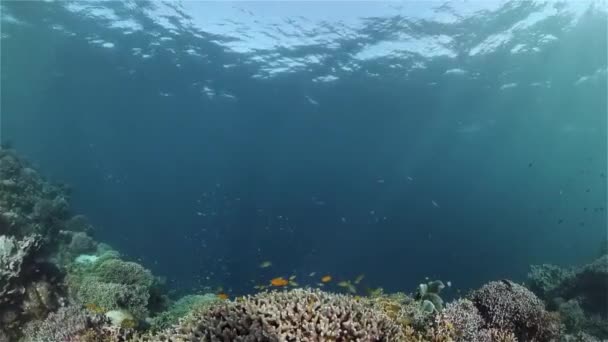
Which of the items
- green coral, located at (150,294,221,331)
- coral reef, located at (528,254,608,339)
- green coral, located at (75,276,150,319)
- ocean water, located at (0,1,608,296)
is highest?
Result: ocean water, located at (0,1,608,296)

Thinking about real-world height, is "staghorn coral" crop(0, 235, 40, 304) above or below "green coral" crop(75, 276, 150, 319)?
above

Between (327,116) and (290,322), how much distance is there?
45.6m

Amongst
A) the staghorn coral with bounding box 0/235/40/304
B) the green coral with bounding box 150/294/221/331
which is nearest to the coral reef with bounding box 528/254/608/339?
the green coral with bounding box 150/294/221/331

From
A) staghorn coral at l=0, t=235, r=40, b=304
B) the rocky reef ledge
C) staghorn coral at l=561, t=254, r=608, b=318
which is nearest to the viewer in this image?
the rocky reef ledge

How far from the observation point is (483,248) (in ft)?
287

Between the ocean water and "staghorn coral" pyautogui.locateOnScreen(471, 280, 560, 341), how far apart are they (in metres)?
16.0

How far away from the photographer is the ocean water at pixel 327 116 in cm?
2911

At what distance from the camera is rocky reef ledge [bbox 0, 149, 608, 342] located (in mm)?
5258

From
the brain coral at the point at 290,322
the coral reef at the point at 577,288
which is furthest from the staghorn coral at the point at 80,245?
the coral reef at the point at 577,288

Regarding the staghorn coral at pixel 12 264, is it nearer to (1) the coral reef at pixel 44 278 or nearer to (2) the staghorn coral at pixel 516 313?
(1) the coral reef at pixel 44 278

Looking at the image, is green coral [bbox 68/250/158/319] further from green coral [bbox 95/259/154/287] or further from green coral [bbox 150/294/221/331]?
green coral [bbox 150/294/221/331]

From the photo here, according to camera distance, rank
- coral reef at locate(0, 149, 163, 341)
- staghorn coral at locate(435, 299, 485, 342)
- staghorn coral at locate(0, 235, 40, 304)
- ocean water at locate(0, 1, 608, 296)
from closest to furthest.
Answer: staghorn coral at locate(435, 299, 485, 342) → staghorn coral at locate(0, 235, 40, 304) → coral reef at locate(0, 149, 163, 341) → ocean water at locate(0, 1, 608, 296)

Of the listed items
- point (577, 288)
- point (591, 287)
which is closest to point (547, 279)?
point (577, 288)

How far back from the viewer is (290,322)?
5105mm
